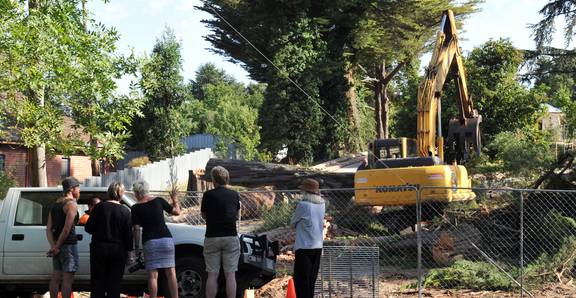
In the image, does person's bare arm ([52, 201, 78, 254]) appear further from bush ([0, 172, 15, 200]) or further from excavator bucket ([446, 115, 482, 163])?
excavator bucket ([446, 115, 482, 163])

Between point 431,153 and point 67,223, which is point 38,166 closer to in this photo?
point 67,223

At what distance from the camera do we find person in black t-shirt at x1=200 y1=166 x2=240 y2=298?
7672 millimetres

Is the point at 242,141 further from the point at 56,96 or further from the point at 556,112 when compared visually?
the point at 56,96

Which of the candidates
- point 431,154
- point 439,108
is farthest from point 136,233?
point 439,108

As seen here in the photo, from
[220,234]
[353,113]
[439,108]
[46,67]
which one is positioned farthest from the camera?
[353,113]

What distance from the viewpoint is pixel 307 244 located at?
8.07 m

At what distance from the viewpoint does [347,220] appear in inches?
661

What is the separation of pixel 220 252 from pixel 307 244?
1064mm

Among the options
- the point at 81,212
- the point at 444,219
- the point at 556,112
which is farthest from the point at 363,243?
the point at 556,112

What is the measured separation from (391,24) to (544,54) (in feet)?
35.0

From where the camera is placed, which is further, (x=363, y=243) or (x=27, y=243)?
(x=363, y=243)

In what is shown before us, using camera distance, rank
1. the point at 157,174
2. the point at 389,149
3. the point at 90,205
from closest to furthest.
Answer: the point at 90,205
the point at 389,149
the point at 157,174

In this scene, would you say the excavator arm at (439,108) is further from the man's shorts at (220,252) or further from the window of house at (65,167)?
the window of house at (65,167)

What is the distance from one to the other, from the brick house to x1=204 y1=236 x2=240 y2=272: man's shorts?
15476mm
